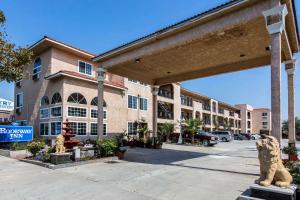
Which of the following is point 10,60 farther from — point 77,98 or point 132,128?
point 132,128

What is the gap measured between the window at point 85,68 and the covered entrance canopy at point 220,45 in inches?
272

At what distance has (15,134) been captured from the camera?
707 inches

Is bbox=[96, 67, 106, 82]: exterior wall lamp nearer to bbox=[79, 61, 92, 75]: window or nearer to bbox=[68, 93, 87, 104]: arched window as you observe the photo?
bbox=[68, 93, 87, 104]: arched window

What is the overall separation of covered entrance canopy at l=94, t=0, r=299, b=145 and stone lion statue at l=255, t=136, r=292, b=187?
145 inches

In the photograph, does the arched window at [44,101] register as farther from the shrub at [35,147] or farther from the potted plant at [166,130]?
the potted plant at [166,130]

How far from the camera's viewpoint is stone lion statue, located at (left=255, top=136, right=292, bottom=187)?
17.0 feet

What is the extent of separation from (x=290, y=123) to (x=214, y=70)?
19.9ft

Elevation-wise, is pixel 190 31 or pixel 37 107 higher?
pixel 190 31

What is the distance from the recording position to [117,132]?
83.9 feet

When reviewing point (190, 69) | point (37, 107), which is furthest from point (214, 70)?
point (37, 107)

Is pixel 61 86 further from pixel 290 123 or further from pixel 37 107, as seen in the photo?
pixel 290 123

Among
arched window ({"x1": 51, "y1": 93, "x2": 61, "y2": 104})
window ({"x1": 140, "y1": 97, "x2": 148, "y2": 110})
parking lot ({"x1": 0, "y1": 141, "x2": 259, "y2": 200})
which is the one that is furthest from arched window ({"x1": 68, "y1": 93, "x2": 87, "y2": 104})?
parking lot ({"x1": 0, "y1": 141, "x2": 259, "y2": 200})

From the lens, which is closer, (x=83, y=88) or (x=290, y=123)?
(x=290, y=123)

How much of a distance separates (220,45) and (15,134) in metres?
15.4
